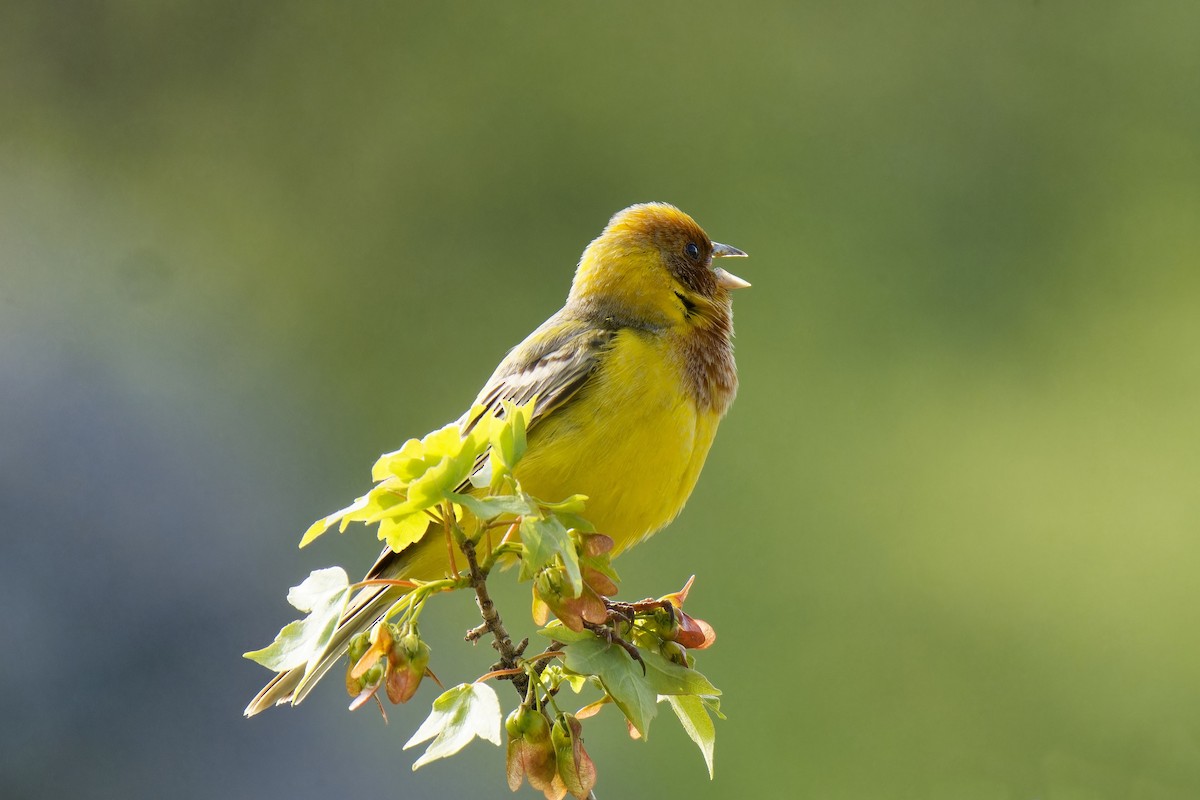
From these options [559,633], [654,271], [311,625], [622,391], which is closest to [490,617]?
[559,633]

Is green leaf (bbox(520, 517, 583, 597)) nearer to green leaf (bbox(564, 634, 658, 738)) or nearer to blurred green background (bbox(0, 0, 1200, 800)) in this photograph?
green leaf (bbox(564, 634, 658, 738))

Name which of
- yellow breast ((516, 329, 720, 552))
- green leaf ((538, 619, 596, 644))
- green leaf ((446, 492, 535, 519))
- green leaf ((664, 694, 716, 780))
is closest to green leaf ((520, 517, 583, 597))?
green leaf ((446, 492, 535, 519))

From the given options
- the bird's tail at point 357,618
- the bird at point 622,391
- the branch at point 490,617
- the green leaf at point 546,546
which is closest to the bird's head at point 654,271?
the bird at point 622,391

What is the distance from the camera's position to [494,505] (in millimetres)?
2102

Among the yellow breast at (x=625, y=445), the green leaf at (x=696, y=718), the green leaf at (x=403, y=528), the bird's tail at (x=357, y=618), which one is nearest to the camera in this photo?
the green leaf at (x=403, y=528)

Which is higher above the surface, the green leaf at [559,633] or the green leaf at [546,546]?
the green leaf at [546,546]

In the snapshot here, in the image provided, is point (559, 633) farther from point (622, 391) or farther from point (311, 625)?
point (622, 391)

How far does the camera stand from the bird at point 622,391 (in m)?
3.76

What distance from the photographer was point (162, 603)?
9203 mm

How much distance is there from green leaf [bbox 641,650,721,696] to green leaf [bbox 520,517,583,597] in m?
0.33

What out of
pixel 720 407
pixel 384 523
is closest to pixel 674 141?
pixel 720 407

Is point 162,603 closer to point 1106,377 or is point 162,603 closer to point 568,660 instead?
point 1106,377

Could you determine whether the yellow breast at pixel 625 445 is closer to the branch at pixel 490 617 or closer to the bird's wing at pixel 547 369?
the bird's wing at pixel 547 369

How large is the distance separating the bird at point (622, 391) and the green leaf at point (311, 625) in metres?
1.12
